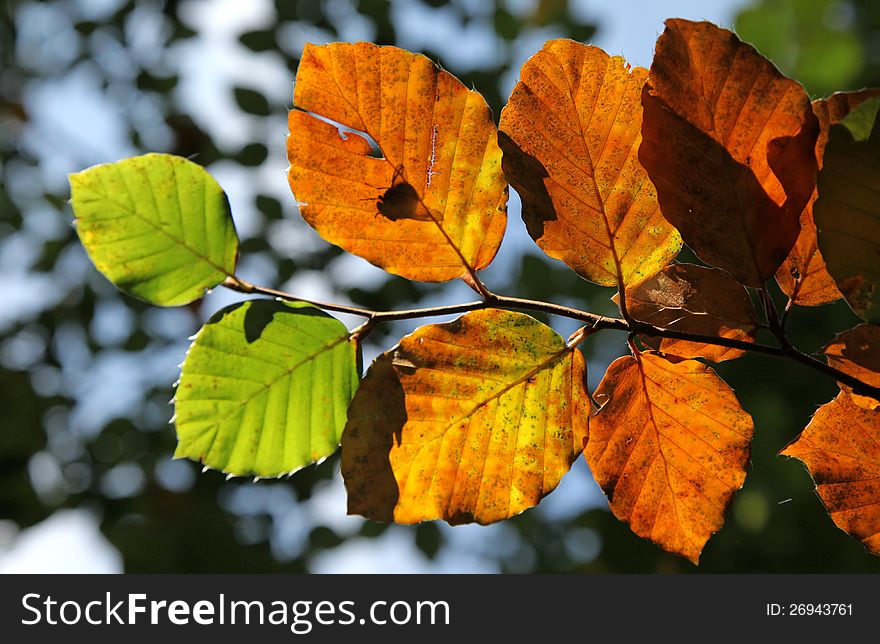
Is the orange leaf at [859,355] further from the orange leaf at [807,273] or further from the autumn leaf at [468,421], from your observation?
the autumn leaf at [468,421]

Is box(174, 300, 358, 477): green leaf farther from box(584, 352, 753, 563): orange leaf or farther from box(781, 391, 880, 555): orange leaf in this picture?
box(781, 391, 880, 555): orange leaf

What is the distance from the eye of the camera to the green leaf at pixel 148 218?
0.43 m

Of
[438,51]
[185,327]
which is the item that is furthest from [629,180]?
[185,327]

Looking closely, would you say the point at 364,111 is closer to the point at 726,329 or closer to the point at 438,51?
the point at 726,329

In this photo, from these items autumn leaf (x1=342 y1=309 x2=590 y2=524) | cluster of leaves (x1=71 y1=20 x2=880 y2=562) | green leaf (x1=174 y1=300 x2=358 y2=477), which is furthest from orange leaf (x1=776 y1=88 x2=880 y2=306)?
green leaf (x1=174 y1=300 x2=358 y2=477)

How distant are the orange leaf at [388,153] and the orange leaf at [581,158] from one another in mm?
29

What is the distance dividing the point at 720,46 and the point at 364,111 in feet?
0.63

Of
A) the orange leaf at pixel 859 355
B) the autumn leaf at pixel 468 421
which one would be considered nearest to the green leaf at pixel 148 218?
the autumn leaf at pixel 468 421

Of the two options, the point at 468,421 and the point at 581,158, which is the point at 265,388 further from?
the point at 581,158

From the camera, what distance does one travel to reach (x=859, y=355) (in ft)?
1.35

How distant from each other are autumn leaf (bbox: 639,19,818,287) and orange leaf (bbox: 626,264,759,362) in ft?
0.08

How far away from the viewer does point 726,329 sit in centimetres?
44

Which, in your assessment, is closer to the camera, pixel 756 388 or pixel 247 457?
pixel 247 457

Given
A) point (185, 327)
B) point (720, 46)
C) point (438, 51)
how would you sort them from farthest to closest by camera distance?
point (185, 327), point (438, 51), point (720, 46)
